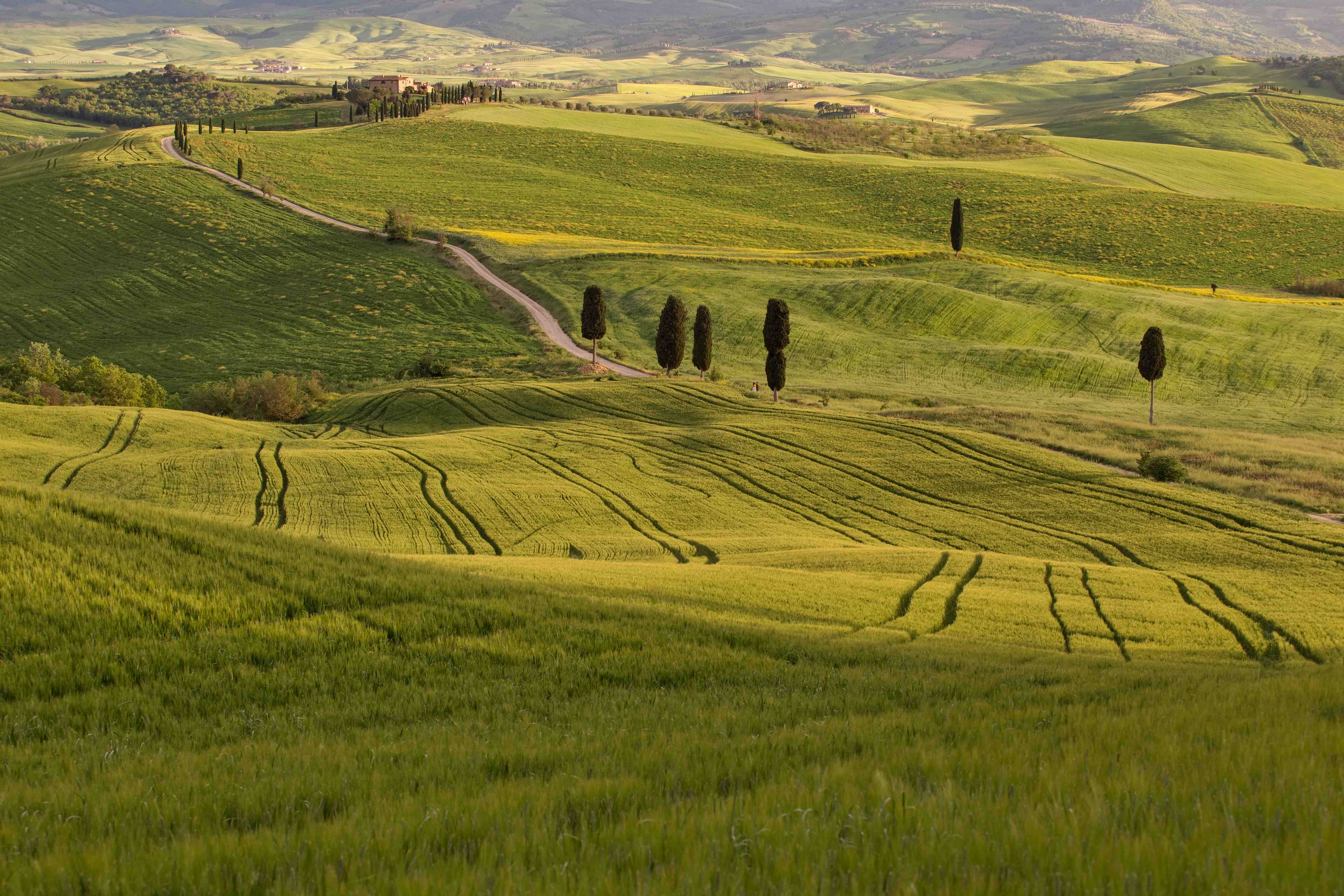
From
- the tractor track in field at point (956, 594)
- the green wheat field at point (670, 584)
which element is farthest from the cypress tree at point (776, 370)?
the tractor track in field at point (956, 594)

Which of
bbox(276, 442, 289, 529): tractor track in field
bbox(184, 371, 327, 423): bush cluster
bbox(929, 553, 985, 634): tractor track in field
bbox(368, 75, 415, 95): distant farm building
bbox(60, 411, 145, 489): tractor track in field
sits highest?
bbox(368, 75, 415, 95): distant farm building

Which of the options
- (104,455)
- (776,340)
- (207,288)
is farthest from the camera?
(207,288)

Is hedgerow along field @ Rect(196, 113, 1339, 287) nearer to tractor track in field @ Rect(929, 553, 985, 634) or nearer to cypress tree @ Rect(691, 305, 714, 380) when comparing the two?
cypress tree @ Rect(691, 305, 714, 380)

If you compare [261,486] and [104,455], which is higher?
[104,455]

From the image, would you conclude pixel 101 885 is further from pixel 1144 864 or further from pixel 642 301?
pixel 642 301

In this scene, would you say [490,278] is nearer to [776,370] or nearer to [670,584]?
[776,370]

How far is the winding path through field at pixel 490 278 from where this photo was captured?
76062 mm

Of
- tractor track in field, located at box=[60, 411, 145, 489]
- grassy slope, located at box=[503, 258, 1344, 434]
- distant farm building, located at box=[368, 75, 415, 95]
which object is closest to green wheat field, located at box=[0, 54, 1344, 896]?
tractor track in field, located at box=[60, 411, 145, 489]

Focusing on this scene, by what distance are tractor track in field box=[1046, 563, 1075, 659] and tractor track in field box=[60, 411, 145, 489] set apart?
84.6 feet

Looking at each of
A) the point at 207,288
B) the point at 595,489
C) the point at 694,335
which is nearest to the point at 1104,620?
the point at 595,489

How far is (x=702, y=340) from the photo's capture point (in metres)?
69.1

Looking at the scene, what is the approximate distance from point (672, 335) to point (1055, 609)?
160 feet

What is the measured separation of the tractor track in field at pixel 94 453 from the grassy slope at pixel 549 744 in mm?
22937

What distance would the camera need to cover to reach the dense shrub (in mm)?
41094
